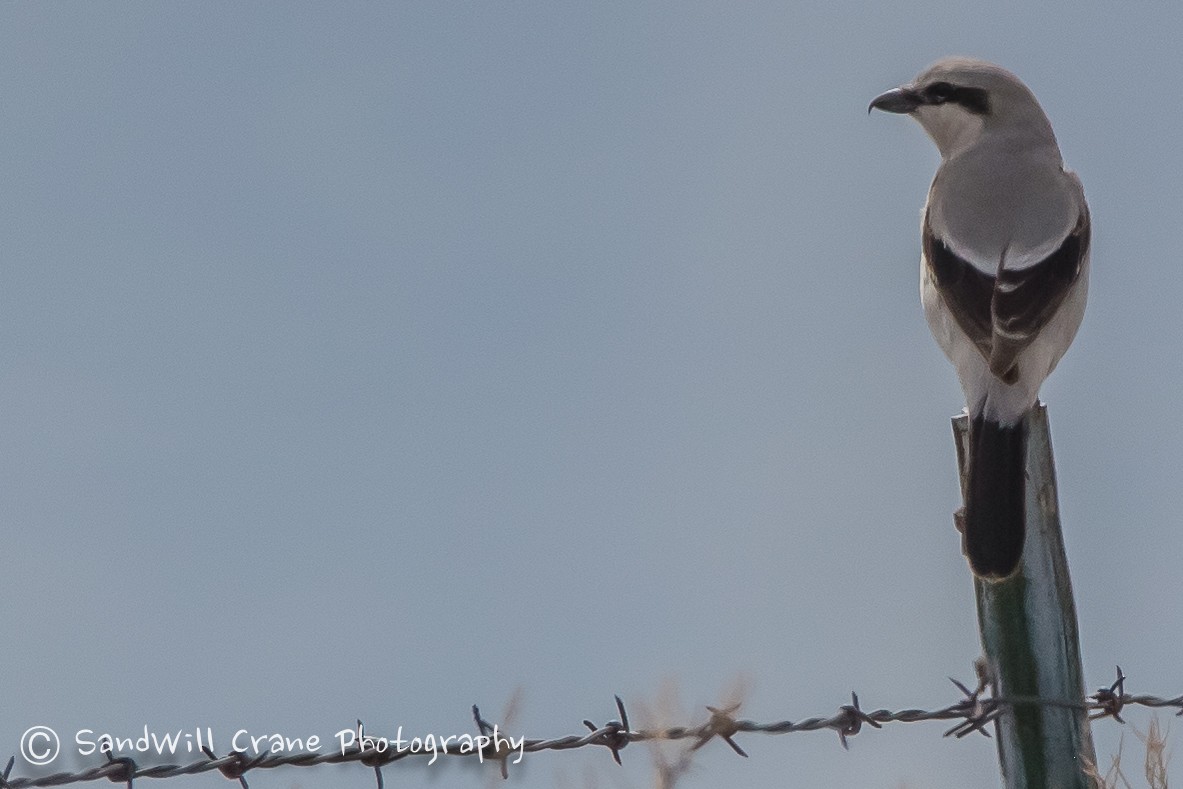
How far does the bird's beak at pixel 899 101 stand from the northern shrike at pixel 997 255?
6cm

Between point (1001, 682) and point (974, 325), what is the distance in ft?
5.84

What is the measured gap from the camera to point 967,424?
3.87 meters

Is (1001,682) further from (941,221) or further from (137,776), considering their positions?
(941,221)

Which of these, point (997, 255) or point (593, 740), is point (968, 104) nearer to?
point (997, 255)

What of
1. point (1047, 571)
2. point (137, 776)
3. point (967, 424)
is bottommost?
point (137, 776)

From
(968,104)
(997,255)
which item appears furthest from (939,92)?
(997,255)

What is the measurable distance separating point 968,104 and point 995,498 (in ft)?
9.30

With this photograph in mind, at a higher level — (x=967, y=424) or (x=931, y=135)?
(x=931, y=135)

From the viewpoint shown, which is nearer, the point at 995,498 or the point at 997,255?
the point at 995,498

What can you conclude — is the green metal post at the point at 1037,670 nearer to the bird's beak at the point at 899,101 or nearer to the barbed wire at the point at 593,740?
the barbed wire at the point at 593,740

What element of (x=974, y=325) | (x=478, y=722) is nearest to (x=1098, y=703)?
(x=478, y=722)

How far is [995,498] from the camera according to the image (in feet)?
11.0

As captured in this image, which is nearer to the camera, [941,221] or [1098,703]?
[1098,703]

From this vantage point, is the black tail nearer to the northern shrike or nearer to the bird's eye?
the northern shrike
